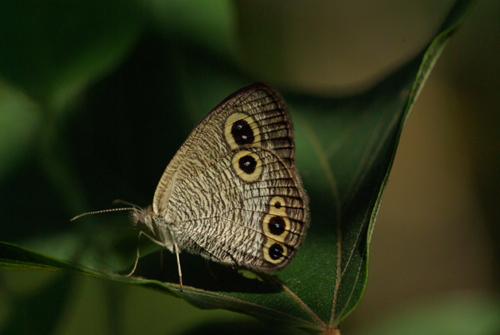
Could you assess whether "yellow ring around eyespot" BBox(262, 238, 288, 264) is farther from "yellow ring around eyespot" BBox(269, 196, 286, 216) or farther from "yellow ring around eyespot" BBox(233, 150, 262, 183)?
"yellow ring around eyespot" BBox(233, 150, 262, 183)

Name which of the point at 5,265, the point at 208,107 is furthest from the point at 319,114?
the point at 5,265

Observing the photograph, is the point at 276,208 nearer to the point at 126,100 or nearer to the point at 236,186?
the point at 236,186

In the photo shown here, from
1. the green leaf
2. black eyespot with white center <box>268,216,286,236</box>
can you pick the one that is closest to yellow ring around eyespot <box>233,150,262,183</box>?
black eyespot with white center <box>268,216,286,236</box>

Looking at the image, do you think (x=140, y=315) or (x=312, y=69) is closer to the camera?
(x=140, y=315)

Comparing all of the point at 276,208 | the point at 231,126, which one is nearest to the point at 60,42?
the point at 231,126

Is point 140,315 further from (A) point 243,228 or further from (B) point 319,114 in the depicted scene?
(B) point 319,114

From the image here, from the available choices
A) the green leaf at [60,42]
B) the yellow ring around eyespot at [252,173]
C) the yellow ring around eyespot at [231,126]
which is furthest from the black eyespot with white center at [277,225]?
the green leaf at [60,42]
